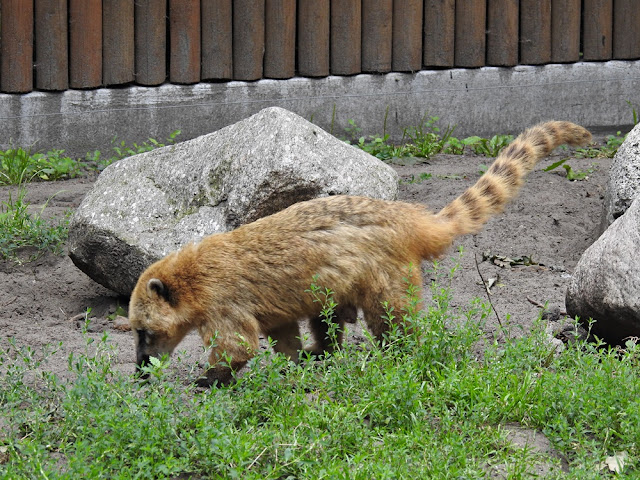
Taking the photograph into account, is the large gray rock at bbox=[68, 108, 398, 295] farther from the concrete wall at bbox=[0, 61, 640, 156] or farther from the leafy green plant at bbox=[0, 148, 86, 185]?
the concrete wall at bbox=[0, 61, 640, 156]

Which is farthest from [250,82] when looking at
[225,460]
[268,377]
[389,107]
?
[225,460]

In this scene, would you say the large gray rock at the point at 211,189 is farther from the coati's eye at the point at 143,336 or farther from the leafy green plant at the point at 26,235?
the coati's eye at the point at 143,336

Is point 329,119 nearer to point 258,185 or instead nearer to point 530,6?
point 530,6

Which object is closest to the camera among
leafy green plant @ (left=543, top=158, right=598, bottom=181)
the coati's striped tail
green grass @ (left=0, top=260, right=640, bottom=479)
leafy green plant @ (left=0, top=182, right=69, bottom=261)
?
green grass @ (left=0, top=260, right=640, bottom=479)

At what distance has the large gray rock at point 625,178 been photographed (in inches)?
261

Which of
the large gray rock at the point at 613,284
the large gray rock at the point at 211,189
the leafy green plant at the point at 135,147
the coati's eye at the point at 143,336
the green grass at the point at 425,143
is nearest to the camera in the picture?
the large gray rock at the point at 613,284

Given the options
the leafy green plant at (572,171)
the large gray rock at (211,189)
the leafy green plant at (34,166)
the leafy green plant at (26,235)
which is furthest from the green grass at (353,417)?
the leafy green plant at (34,166)

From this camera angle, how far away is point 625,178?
264 inches

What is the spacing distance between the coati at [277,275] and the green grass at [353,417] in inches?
17.7

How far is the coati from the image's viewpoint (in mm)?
5289

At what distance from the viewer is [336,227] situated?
17.8 ft

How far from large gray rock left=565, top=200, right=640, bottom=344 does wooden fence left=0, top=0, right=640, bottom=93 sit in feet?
17.4

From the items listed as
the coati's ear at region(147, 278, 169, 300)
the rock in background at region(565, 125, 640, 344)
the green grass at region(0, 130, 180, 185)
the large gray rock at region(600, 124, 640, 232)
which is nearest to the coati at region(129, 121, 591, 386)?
the coati's ear at region(147, 278, 169, 300)

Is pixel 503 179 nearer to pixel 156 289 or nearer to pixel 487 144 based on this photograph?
pixel 156 289
